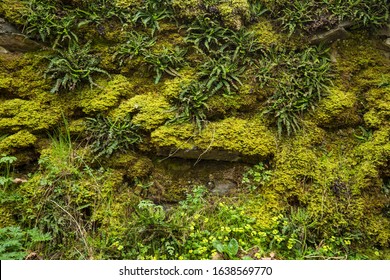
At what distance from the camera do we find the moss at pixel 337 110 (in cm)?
553

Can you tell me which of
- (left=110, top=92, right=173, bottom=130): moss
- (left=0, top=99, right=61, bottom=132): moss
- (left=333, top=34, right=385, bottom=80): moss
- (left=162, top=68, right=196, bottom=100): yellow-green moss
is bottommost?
(left=0, top=99, right=61, bottom=132): moss

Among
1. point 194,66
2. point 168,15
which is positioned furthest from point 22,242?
point 168,15

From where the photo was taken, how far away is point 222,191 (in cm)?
539

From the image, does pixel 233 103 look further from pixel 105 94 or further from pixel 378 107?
pixel 378 107

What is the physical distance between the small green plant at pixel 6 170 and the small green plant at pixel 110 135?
3.83ft

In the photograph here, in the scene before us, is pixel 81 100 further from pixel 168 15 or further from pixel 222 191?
pixel 222 191

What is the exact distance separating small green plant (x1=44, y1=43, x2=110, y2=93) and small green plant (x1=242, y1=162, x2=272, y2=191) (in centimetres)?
287

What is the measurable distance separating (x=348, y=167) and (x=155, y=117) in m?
3.18

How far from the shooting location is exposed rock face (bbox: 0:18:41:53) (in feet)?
18.0

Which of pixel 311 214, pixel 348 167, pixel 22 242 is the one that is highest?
pixel 348 167

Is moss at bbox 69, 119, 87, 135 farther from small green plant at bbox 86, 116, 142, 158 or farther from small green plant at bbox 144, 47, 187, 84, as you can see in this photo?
small green plant at bbox 144, 47, 187, 84

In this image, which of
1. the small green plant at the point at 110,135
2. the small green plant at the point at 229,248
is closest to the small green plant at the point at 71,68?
the small green plant at the point at 110,135

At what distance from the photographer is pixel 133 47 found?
5.68 metres

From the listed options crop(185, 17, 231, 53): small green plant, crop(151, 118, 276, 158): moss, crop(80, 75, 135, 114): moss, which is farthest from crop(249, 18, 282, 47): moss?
crop(80, 75, 135, 114): moss
